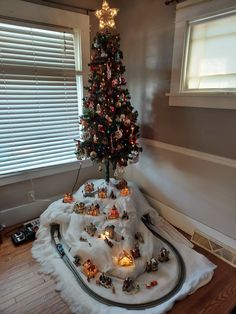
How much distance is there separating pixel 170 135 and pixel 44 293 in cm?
176

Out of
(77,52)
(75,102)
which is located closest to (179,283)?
(75,102)

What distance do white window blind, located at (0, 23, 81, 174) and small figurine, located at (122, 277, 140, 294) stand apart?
1.49 m

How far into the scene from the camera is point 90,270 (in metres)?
1.70

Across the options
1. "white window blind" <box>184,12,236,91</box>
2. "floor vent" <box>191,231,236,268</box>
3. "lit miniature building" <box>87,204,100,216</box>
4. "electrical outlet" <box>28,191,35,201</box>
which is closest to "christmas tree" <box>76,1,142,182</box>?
"lit miniature building" <box>87,204,100,216</box>

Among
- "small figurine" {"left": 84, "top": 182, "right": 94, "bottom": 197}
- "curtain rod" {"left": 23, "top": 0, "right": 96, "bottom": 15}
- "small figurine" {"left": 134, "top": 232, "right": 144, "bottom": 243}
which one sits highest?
"curtain rod" {"left": 23, "top": 0, "right": 96, "bottom": 15}

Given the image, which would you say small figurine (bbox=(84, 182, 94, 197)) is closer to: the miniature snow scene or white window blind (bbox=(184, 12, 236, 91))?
the miniature snow scene

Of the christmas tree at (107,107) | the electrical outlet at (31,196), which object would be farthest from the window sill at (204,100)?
the electrical outlet at (31,196)

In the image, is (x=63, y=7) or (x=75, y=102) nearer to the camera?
(x=63, y=7)

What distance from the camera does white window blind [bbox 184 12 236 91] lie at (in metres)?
1.75

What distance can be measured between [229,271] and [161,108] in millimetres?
1596

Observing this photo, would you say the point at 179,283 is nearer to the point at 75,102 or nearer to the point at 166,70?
the point at 166,70

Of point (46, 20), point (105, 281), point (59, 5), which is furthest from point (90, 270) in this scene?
point (59, 5)

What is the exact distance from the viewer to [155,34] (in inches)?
88.7

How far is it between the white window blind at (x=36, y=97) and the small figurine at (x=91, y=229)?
35.3 inches
